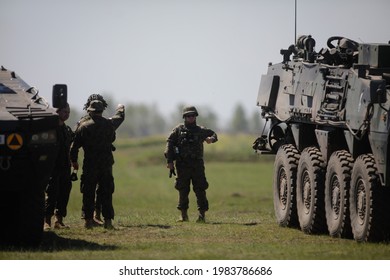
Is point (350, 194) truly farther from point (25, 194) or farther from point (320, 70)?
point (25, 194)

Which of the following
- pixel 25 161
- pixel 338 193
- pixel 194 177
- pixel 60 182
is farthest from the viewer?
pixel 194 177

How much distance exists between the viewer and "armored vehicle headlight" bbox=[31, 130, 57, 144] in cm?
1741

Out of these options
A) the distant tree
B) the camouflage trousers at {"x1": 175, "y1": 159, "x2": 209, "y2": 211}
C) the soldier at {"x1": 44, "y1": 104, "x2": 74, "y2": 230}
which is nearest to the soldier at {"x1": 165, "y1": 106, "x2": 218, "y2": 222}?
the camouflage trousers at {"x1": 175, "y1": 159, "x2": 209, "y2": 211}

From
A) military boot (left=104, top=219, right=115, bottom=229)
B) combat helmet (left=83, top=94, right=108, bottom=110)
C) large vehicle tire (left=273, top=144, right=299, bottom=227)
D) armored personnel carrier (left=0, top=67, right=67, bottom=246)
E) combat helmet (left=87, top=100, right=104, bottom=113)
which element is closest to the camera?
armored personnel carrier (left=0, top=67, right=67, bottom=246)

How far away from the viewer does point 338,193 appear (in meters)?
19.8

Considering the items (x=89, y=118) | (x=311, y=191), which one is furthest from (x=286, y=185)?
(x=89, y=118)

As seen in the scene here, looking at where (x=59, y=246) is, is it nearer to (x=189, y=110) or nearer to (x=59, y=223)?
(x=59, y=223)

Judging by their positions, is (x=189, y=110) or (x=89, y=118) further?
Answer: (x=189, y=110)

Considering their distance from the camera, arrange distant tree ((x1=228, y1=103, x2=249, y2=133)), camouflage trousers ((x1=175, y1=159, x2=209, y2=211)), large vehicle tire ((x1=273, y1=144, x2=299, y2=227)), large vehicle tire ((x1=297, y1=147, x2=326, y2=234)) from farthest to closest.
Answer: distant tree ((x1=228, y1=103, x2=249, y2=133)), camouflage trousers ((x1=175, y1=159, x2=209, y2=211)), large vehicle tire ((x1=273, y1=144, x2=299, y2=227)), large vehicle tire ((x1=297, y1=147, x2=326, y2=234))

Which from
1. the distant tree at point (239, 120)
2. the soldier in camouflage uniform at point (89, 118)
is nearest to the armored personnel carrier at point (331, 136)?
the soldier in camouflage uniform at point (89, 118)

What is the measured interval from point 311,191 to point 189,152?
2770 mm

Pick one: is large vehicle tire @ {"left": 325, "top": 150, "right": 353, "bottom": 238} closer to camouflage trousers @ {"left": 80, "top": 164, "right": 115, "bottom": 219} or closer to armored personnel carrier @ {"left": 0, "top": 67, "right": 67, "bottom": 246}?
camouflage trousers @ {"left": 80, "top": 164, "right": 115, "bottom": 219}

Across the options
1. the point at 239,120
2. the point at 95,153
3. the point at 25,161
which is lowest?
the point at 239,120

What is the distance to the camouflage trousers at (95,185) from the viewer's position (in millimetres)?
20656
